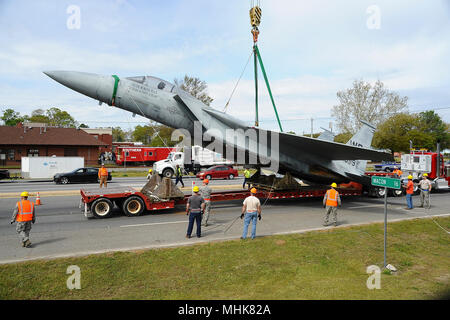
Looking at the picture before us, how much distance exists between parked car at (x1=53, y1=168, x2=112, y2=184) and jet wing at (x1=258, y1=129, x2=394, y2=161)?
1823 cm

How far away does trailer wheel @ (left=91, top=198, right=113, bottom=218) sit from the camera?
11.5 meters

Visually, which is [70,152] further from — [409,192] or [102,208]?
[409,192]

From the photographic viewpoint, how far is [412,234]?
10133 mm

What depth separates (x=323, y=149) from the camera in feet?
43.1

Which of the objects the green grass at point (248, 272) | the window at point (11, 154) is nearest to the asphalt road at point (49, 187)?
the green grass at point (248, 272)

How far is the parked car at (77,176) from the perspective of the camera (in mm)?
24719

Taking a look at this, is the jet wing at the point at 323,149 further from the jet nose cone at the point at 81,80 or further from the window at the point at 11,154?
the window at the point at 11,154

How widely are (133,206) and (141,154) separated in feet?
122

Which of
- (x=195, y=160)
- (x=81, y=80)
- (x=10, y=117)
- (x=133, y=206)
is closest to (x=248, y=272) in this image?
(x=133, y=206)

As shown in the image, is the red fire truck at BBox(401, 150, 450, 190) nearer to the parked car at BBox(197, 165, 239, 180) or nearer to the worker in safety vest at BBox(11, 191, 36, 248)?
the parked car at BBox(197, 165, 239, 180)

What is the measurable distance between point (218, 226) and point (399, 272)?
18.4 feet

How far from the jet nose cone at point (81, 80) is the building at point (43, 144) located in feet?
131

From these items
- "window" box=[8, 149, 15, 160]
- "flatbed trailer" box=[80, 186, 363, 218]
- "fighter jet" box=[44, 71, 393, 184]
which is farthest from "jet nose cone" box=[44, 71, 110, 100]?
"window" box=[8, 149, 15, 160]
